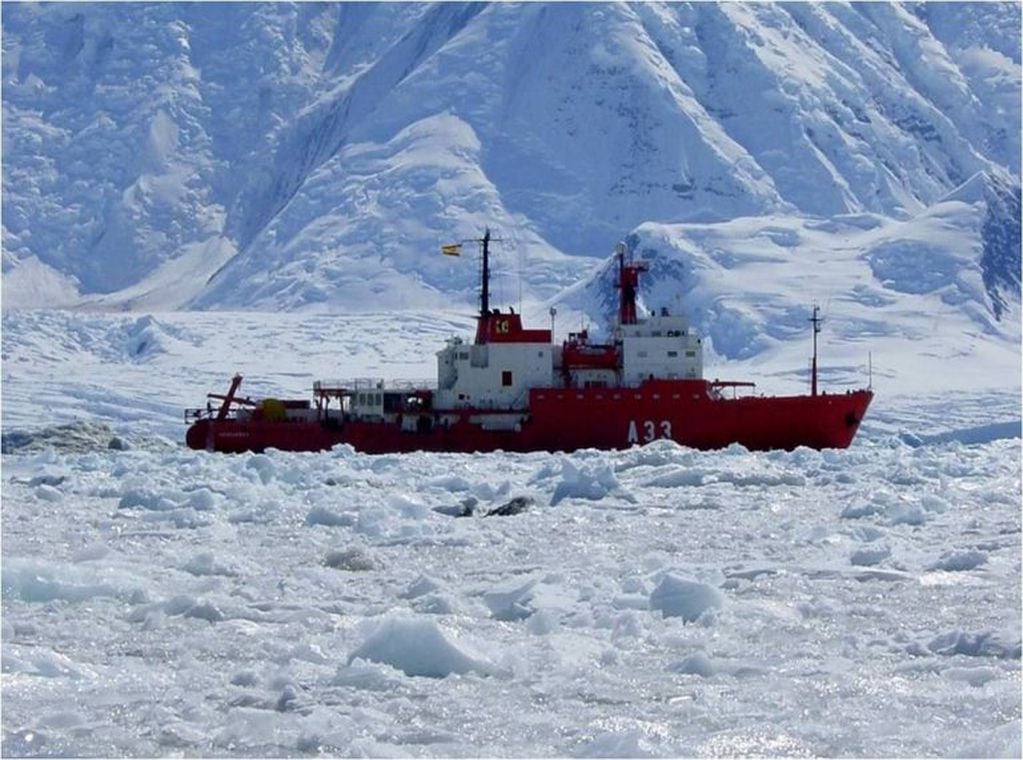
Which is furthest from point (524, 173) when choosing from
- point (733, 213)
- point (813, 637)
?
point (813, 637)

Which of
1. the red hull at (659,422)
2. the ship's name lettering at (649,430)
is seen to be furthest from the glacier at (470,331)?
the ship's name lettering at (649,430)

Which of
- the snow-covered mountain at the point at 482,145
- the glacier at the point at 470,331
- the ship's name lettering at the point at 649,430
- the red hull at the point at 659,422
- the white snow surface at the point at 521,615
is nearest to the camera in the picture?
the white snow surface at the point at 521,615

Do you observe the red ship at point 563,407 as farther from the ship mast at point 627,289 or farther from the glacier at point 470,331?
the glacier at point 470,331

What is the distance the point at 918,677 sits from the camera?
40.4ft

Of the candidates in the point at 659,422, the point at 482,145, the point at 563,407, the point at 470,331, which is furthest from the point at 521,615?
the point at 482,145

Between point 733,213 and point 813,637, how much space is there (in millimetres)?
99749

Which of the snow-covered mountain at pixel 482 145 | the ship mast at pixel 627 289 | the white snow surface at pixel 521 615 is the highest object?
the snow-covered mountain at pixel 482 145

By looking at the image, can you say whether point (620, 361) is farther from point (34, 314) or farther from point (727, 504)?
point (34, 314)

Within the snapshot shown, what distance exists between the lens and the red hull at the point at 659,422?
40844 millimetres

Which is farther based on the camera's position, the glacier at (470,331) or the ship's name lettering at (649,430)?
the ship's name lettering at (649,430)

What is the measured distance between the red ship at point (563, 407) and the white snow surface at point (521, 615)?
41.5ft

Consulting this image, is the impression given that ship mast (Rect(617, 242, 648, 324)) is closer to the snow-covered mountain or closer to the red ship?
the red ship

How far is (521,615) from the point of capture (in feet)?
47.3

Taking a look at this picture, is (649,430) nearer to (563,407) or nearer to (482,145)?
(563,407)
